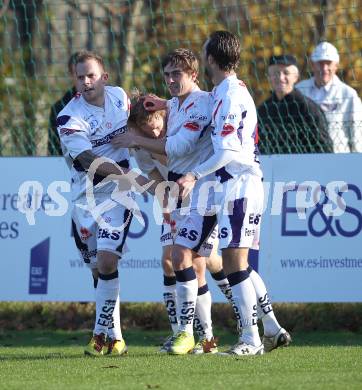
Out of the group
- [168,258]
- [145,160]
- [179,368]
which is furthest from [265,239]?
[179,368]

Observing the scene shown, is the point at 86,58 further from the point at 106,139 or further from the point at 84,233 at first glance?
the point at 84,233

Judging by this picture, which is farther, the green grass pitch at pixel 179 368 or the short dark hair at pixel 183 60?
the short dark hair at pixel 183 60

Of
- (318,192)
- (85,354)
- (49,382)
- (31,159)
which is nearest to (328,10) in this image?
(318,192)

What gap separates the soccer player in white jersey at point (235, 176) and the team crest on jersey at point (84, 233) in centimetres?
135

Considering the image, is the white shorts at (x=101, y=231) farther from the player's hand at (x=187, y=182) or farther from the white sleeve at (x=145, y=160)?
the player's hand at (x=187, y=182)

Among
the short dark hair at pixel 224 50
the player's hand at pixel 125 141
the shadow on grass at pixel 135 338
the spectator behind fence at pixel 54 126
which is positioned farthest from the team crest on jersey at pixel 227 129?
the spectator behind fence at pixel 54 126

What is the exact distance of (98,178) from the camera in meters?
8.88

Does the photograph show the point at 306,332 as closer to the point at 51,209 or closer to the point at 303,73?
the point at 51,209

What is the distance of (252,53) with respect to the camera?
44.8 ft

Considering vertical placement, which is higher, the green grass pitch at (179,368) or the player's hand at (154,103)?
the player's hand at (154,103)

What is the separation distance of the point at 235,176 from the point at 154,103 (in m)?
1.07

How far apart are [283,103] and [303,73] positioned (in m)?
2.73

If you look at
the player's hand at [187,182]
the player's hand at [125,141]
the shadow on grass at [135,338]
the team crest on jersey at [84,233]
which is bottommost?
the shadow on grass at [135,338]

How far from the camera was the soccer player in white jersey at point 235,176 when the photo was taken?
778 centimetres
